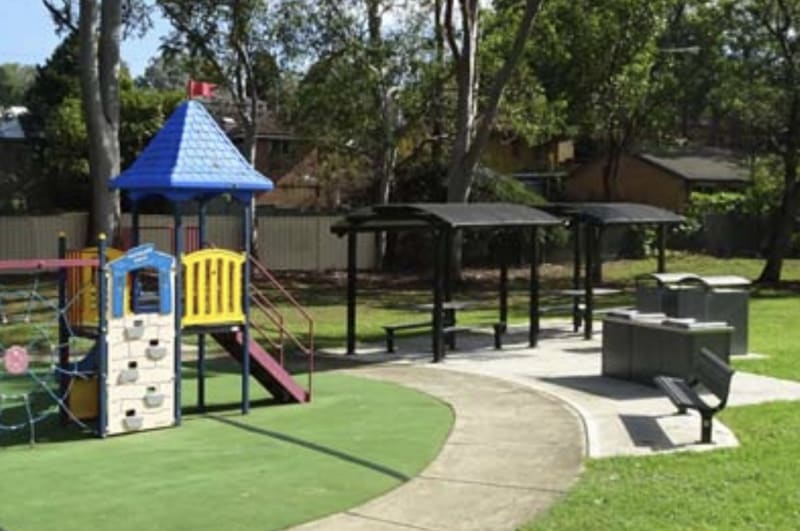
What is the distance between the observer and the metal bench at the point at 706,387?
1023 cm

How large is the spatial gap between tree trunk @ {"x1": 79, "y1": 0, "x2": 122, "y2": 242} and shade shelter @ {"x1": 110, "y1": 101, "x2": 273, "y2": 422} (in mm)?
10447

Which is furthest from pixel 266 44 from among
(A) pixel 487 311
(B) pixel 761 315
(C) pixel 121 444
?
(C) pixel 121 444

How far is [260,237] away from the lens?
37.0m

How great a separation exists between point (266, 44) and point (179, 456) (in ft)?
84.8

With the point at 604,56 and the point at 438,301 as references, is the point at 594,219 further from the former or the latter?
the point at 604,56

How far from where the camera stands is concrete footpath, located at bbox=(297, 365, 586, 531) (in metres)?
7.70

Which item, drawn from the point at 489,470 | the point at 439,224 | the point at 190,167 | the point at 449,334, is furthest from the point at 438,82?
the point at 489,470

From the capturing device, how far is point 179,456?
388 inches

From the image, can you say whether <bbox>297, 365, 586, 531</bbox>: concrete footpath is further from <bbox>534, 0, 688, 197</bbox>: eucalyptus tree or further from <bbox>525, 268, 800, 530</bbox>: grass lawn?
<bbox>534, 0, 688, 197</bbox>: eucalyptus tree

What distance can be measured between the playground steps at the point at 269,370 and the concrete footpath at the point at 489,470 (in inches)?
66.0

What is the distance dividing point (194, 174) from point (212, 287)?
1.22 meters

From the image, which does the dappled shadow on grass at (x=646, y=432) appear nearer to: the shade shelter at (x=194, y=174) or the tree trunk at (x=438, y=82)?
the shade shelter at (x=194, y=174)

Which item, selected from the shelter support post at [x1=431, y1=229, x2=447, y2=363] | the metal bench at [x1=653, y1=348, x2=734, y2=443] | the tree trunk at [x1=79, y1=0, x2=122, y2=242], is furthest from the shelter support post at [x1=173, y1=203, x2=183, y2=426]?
the tree trunk at [x1=79, y1=0, x2=122, y2=242]

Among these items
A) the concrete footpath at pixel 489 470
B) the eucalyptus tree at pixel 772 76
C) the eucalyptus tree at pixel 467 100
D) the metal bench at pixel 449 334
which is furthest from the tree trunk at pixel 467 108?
the concrete footpath at pixel 489 470
